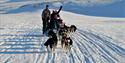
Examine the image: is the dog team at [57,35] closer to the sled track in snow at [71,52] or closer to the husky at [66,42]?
the husky at [66,42]

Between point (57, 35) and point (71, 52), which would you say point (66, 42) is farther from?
point (57, 35)

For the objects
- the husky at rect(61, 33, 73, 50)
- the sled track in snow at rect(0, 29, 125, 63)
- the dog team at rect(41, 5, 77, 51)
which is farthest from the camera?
the husky at rect(61, 33, 73, 50)

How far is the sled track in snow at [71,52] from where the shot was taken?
13.0 m

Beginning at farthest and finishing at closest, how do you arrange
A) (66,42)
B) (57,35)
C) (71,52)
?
(57,35)
(66,42)
(71,52)

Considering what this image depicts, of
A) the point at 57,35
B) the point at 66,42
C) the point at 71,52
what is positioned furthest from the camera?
the point at 57,35

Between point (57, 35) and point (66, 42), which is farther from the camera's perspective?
point (57, 35)

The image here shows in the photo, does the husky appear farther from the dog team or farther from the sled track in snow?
the sled track in snow

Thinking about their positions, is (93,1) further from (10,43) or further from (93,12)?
(10,43)

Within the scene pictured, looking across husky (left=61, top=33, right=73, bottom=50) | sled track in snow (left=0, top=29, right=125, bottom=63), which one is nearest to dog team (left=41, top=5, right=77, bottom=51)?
husky (left=61, top=33, right=73, bottom=50)

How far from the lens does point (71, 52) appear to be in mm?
14742

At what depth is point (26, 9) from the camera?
69250mm

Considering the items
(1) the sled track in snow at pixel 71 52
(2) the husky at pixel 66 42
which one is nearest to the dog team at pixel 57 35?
(2) the husky at pixel 66 42

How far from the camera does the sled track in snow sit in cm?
1297

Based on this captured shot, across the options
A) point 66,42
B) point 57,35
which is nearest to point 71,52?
point 66,42
